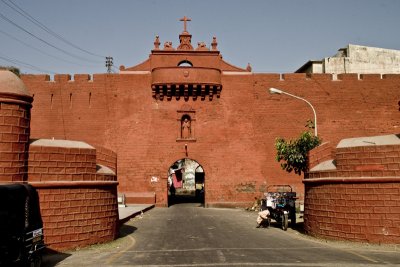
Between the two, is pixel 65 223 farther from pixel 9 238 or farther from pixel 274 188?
pixel 274 188

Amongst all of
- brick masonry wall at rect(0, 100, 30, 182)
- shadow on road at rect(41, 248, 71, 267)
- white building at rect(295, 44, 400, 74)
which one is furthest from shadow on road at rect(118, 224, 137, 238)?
white building at rect(295, 44, 400, 74)

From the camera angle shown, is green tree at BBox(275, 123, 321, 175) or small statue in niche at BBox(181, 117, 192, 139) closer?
green tree at BBox(275, 123, 321, 175)

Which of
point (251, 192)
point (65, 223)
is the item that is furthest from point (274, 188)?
point (65, 223)

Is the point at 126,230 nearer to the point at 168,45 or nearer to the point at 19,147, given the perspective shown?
the point at 19,147

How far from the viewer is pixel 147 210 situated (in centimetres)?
2636

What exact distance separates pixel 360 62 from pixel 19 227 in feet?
135

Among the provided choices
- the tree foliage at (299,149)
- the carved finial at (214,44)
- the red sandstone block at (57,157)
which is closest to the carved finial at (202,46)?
the carved finial at (214,44)

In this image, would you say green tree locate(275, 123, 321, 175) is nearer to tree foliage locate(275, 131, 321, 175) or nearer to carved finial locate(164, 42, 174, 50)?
tree foliage locate(275, 131, 321, 175)

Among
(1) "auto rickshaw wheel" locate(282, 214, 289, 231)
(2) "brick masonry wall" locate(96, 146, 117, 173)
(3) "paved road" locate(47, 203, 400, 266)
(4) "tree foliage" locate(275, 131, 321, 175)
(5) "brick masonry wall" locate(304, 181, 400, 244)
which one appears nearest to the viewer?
(3) "paved road" locate(47, 203, 400, 266)

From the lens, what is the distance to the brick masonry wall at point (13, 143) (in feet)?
36.2

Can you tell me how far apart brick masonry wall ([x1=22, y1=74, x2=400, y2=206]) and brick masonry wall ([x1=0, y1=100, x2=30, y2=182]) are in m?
17.8

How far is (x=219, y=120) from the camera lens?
29984 mm

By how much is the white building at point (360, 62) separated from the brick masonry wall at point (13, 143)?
36791 millimetres

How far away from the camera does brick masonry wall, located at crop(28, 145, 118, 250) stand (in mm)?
11742
